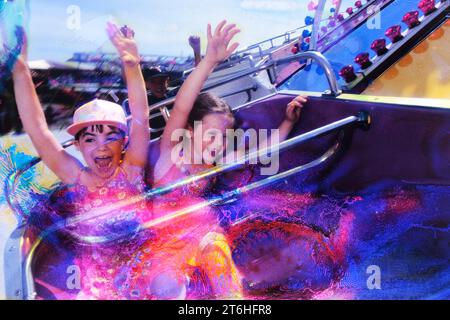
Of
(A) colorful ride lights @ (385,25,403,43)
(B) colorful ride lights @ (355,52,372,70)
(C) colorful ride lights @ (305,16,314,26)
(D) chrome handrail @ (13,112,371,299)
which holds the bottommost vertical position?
(D) chrome handrail @ (13,112,371,299)

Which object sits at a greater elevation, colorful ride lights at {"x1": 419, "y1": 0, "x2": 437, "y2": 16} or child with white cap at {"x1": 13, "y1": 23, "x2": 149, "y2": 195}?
colorful ride lights at {"x1": 419, "y1": 0, "x2": 437, "y2": 16}

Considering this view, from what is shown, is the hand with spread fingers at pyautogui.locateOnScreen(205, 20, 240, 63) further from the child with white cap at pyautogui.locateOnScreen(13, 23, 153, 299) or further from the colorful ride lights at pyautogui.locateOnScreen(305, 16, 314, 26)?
the colorful ride lights at pyautogui.locateOnScreen(305, 16, 314, 26)

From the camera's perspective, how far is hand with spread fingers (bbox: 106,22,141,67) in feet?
3.45

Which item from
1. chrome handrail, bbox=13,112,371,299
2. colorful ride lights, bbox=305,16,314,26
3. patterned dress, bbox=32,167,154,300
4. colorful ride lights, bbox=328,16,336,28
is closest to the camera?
chrome handrail, bbox=13,112,371,299

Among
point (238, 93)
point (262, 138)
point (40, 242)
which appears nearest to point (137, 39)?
point (40, 242)

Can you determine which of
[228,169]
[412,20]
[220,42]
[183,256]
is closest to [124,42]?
[220,42]

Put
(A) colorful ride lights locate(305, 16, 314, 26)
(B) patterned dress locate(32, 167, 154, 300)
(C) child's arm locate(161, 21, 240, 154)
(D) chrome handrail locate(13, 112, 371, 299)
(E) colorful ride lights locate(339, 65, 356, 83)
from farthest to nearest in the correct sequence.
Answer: (A) colorful ride lights locate(305, 16, 314, 26) < (E) colorful ride lights locate(339, 65, 356, 83) < (C) child's arm locate(161, 21, 240, 154) < (B) patterned dress locate(32, 167, 154, 300) < (D) chrome handrail locate(13, 112, 371, 299)

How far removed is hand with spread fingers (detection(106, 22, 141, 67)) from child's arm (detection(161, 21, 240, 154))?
0.16 metres

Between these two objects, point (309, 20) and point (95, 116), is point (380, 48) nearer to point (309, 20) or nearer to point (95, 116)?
point (309, 20)

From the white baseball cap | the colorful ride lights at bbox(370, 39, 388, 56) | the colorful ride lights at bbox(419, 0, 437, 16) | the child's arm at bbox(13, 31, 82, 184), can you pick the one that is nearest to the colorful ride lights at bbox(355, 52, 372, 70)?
the colorful ride lights at bbox(370, 39, 388, 56)

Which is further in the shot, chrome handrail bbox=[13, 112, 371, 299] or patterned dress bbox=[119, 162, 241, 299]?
patterned dress bbox=[119, 162, 241, 299]

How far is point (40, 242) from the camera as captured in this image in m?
0.92

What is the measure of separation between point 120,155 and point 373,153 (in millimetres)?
819

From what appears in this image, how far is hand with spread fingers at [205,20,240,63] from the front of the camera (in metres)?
1.12
